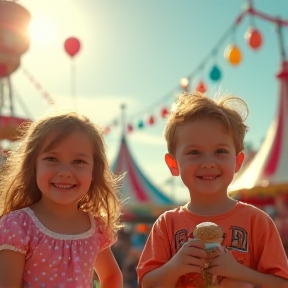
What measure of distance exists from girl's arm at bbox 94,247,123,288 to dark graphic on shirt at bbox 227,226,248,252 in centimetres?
65

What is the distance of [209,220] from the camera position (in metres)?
1.63

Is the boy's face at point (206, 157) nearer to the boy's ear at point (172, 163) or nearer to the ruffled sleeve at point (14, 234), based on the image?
the boy's ear at point (172, 163)

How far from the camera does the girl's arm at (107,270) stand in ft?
6.69

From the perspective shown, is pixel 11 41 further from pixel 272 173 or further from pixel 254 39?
pixel 272 173

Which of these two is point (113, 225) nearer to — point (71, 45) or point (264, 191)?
point (71, 45)

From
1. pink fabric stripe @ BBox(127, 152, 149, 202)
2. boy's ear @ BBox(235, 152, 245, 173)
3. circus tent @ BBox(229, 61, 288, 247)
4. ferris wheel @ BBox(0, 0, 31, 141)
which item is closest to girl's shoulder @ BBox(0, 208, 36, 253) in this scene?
boy's ear @ BBox(235, 152, 245, 173)

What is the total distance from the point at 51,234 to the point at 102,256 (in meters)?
0.35

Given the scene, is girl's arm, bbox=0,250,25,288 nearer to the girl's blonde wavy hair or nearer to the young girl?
the young girl

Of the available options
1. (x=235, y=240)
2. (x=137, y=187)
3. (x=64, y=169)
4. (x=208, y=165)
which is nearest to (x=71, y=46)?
(x=64, y=169)

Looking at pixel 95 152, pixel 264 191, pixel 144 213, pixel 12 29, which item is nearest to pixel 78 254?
pixel 95 152

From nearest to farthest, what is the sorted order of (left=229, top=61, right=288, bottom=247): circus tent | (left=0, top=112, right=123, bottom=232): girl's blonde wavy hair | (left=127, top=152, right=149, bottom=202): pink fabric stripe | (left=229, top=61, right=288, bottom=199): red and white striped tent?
1. (left=0, top=112, right=123, bottom=232): girl's blonde wavy hair
2. (left=229, top=61, right=288, bottom=247): circus tent
3. (left=229, top=61, right=288, bottom=199): red and white striped tent
4. (left=127, top=152, right=149, bottom=202): pink fabric stripe

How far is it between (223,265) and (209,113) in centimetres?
53

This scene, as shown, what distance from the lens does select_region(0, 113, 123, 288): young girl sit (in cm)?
171

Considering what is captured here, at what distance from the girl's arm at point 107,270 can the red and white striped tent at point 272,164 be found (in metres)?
5.00
